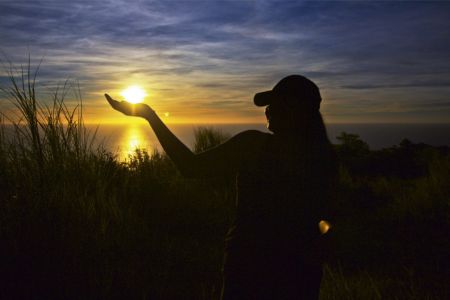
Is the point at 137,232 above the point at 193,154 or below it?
below

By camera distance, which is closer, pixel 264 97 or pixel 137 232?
pixel 264 97

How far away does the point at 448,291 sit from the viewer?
156 inches

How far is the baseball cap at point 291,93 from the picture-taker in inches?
67.5

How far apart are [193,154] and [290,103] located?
0.45 metres

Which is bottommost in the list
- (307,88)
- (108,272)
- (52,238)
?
(108,272)

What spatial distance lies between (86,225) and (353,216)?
15.2 ft

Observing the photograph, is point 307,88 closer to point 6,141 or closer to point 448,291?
point 448,291

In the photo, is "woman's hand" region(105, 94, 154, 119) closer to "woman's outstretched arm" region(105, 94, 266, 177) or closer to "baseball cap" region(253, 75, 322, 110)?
"woman's outstretched arm" region(105, 94, 266, 177)

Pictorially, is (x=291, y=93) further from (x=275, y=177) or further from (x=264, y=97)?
(x=275, y=177)

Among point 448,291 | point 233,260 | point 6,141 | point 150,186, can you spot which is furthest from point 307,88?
point 150,186

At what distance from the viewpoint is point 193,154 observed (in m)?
1.71

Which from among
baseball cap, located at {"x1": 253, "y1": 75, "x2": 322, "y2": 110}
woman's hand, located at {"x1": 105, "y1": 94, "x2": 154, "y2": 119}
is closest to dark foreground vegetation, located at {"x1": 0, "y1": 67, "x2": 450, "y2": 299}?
baseball cap, located at {"x1": 253, "y1": 75, "x2": 322, "y2": 110}

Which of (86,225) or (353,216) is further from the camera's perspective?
(353,216)

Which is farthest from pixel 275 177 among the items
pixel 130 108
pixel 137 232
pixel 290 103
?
pixel 137 232
